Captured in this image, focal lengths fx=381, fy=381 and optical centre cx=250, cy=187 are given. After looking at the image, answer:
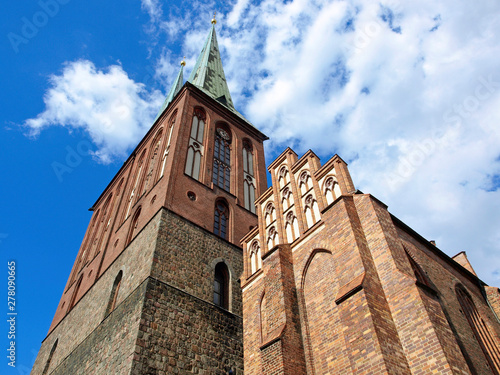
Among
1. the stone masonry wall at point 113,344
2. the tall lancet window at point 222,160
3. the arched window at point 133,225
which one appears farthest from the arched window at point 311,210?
the arched window at point 133,225

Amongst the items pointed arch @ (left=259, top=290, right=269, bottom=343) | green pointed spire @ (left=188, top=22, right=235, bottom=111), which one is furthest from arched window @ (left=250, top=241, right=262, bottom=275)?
green pointed spire @ (left=188, top=22, right=235, bottom=111)

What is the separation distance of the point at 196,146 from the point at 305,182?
8.92 metres

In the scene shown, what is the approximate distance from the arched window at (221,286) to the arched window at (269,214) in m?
Answer: 3.25

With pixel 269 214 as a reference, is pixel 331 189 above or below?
below

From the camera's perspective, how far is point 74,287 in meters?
20.2

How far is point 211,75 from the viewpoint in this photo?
29781 millimetres

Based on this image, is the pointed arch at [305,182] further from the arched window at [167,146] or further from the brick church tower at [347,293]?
the arched window at [167,146]

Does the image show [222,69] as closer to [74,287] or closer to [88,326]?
[74,287]

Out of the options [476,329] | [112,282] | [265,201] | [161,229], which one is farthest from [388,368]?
[112,282]

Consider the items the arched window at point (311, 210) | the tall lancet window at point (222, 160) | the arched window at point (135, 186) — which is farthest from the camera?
the arched window at point (135, 186)

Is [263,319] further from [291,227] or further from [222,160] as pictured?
[222,160]

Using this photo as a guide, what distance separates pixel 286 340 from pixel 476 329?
20.9ft

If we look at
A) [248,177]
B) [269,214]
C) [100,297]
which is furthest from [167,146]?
[269,214]

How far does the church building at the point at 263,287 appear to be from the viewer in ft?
25.0
